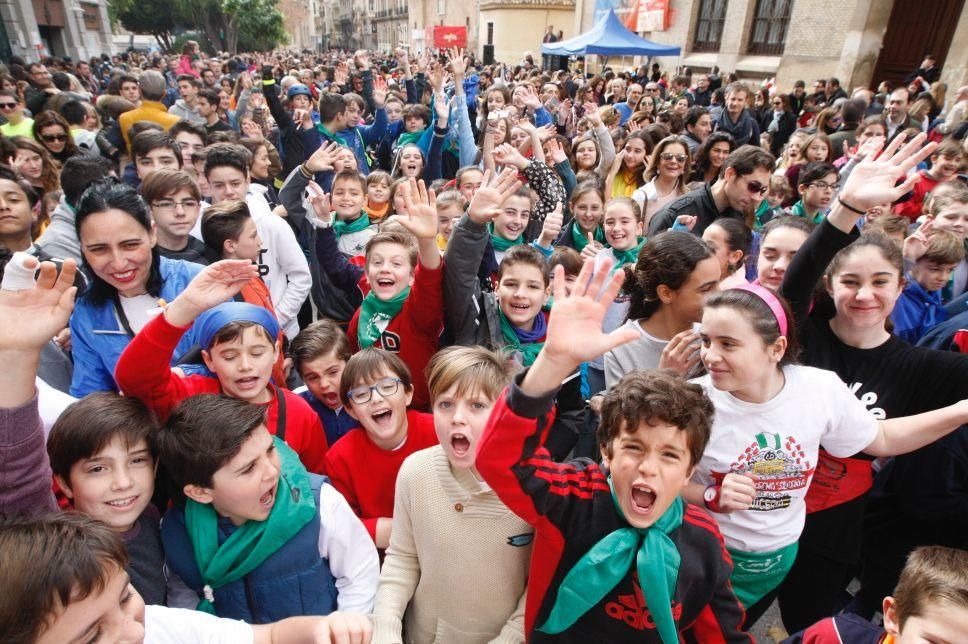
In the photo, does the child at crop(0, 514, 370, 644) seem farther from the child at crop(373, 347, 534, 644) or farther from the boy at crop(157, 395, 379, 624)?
the child at crop(373, 347, 534, 644)

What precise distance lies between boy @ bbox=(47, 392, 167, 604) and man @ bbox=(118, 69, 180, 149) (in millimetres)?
4996

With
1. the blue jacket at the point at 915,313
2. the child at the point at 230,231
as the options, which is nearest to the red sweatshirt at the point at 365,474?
the child at the point at 230,231

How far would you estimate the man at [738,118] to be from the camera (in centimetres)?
720

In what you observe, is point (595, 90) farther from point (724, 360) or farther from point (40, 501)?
point (40, 501)

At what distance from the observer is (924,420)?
1786mm

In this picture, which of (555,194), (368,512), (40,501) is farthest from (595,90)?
(40,501)

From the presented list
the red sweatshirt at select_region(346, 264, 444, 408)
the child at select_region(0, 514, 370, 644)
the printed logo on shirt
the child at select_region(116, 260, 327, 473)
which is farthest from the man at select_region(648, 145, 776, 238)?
the child at select_region(0, 514, 370, 644)

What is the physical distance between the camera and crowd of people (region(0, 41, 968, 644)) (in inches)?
51.1

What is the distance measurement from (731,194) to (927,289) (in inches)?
48.3

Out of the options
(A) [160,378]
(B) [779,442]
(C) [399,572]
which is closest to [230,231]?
(A) [160,378]

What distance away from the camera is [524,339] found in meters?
2.60

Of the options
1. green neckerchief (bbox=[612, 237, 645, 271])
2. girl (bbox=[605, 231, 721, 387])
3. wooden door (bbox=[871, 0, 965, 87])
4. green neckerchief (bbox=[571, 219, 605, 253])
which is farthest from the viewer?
wooden door (bbox=[871, 0, 965, 87])

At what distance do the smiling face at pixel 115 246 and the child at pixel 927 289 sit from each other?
353 centimetres

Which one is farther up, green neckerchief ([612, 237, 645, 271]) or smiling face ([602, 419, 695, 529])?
smiling face ([602, 419, 695, 529])
